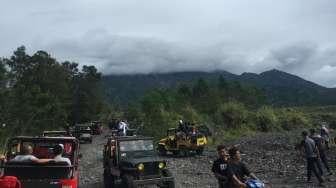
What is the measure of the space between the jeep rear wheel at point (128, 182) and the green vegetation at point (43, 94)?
28714 millimetres

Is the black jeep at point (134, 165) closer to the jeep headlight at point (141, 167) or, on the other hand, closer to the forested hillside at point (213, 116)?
the jeep headlight at point (141, 167)

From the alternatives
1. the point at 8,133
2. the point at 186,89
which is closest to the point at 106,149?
the point at 8,133

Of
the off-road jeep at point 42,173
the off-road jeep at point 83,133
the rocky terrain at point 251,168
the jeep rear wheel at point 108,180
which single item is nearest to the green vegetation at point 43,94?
the off-road jeep at point 83,133

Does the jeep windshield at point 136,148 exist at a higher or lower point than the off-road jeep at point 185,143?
lower

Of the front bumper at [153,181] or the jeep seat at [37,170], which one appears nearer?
the jeep seat at [37,170]

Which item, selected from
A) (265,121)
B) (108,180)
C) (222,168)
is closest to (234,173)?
(222,168)

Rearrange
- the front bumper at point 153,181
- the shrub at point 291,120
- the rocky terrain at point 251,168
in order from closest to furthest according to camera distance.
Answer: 1. the front bumper at point 153,181
2. the rocky terrain at point 251,168
3. the shrub at point 291,120

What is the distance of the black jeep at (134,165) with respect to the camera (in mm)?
19203

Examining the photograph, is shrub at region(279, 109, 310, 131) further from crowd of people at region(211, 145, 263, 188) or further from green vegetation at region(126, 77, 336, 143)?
crowd of people at region(211, 145, 263, 188)

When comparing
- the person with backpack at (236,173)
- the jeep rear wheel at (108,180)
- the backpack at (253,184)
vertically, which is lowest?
the jeep rear wheel at (108,180)

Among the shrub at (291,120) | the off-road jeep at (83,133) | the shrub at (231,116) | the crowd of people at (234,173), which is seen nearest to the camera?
the crowd of people at (234,173)

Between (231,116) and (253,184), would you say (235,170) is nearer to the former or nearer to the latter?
(253,184)

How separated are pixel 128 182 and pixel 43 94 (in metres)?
47.7

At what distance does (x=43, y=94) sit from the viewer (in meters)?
65.0
